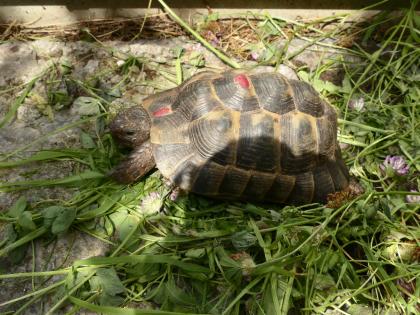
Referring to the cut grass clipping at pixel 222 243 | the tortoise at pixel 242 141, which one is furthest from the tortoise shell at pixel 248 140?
the cut grass clipping at pixel 222 243

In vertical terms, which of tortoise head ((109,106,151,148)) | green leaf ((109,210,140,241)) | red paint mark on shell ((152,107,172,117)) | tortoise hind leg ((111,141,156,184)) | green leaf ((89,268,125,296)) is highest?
red paint mark on shell ((152,107,172,117))

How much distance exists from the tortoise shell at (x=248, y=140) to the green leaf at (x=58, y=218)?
636 mm

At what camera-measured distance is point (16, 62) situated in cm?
318

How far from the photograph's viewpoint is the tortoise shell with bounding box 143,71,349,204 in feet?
Answer: 7.85

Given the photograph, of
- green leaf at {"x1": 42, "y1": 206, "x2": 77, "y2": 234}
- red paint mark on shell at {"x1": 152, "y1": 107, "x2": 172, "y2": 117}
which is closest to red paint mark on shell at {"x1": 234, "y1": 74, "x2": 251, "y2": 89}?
red paint mark on shell at {"x1": 152, "y1": 107, "x2": 172, "y2": 117}

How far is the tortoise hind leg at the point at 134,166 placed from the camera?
2.52 m

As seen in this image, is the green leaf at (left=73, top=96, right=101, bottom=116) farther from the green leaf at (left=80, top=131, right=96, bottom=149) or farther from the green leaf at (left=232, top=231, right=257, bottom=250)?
the green leaf at (left=232, top=231, right=257, bottom=250)

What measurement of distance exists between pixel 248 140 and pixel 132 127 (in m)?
0.82

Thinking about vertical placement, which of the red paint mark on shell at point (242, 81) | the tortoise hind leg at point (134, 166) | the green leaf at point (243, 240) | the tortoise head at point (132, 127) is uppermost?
the red paint mark on shell at point (242, 81)

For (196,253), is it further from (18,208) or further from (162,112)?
(18,208)

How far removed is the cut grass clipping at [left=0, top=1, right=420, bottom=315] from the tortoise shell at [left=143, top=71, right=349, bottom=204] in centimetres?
19

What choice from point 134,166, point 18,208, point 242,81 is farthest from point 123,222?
point 242,81

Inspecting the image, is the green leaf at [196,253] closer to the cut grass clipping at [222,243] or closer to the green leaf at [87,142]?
the cut grass clipping at [222,243]

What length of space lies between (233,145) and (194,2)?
1807mm
